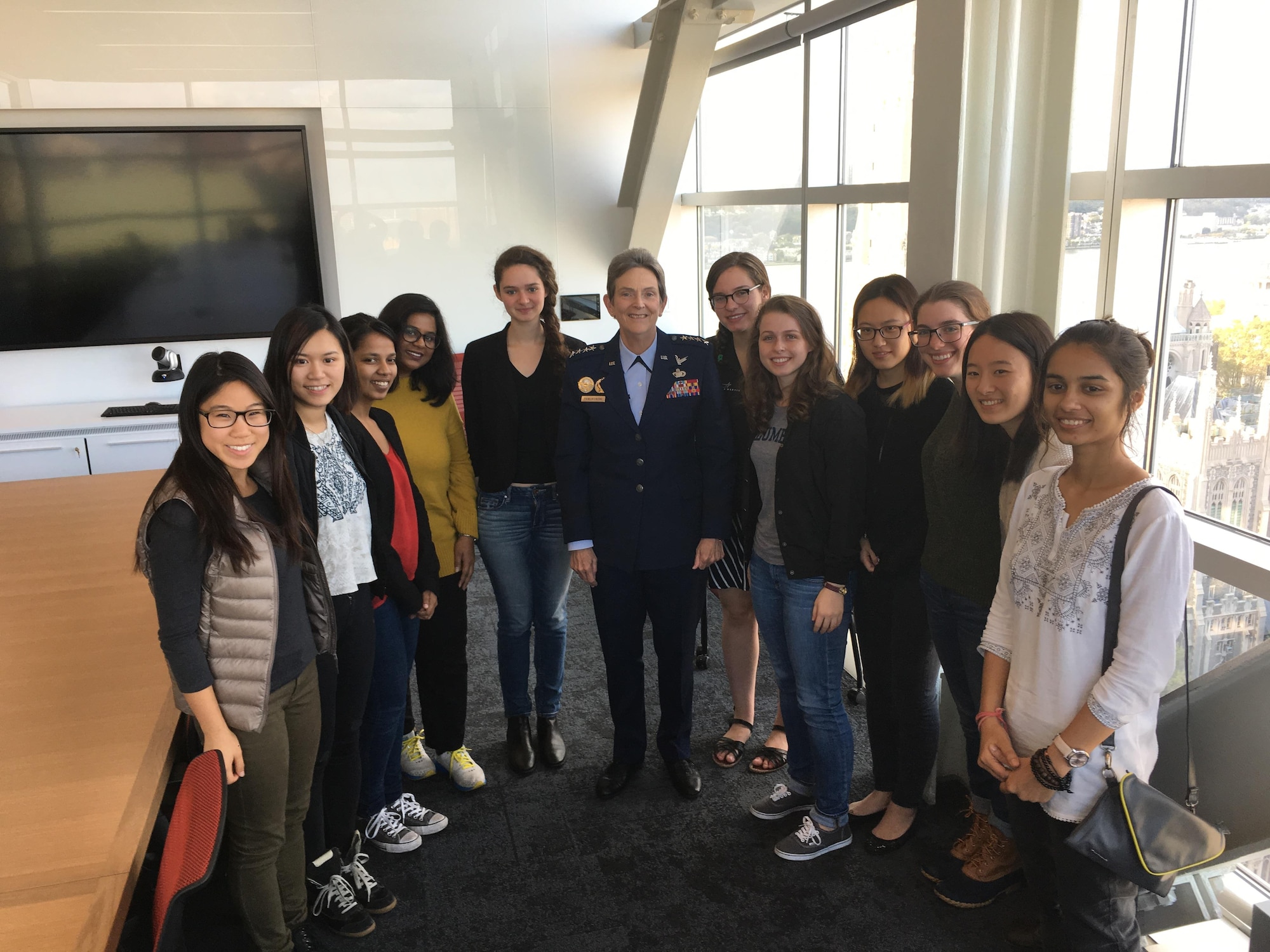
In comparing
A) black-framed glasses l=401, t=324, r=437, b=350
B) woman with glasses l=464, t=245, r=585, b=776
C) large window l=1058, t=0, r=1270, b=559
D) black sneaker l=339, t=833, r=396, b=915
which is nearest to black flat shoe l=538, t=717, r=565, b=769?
woman with glasses l=464, t=245, r=585, b=776

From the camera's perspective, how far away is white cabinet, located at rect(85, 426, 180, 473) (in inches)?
194

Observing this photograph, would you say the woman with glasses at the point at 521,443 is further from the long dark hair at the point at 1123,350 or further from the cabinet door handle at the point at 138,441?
the cabinet door handle at the point at 138,441

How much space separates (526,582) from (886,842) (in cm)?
133

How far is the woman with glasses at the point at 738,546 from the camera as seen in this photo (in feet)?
9.03

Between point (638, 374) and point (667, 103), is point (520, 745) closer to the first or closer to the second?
point (638, 374)

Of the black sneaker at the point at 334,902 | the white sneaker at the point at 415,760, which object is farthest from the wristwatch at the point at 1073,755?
the white sneaker at the point at 415,760

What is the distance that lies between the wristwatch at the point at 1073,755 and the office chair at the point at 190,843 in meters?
1.41

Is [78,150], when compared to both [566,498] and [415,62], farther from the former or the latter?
[566,498]

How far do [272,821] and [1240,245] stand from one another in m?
2.49

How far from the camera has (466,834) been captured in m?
2.74

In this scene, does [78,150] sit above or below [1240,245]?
above

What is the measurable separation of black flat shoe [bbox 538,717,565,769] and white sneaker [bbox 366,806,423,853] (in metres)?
0.55

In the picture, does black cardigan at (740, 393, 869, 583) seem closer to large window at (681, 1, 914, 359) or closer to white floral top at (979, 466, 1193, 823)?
white floral top at (979, 466, 1193, 823)

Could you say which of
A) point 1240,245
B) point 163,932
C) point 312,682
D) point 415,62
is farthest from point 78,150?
point 1240,245
